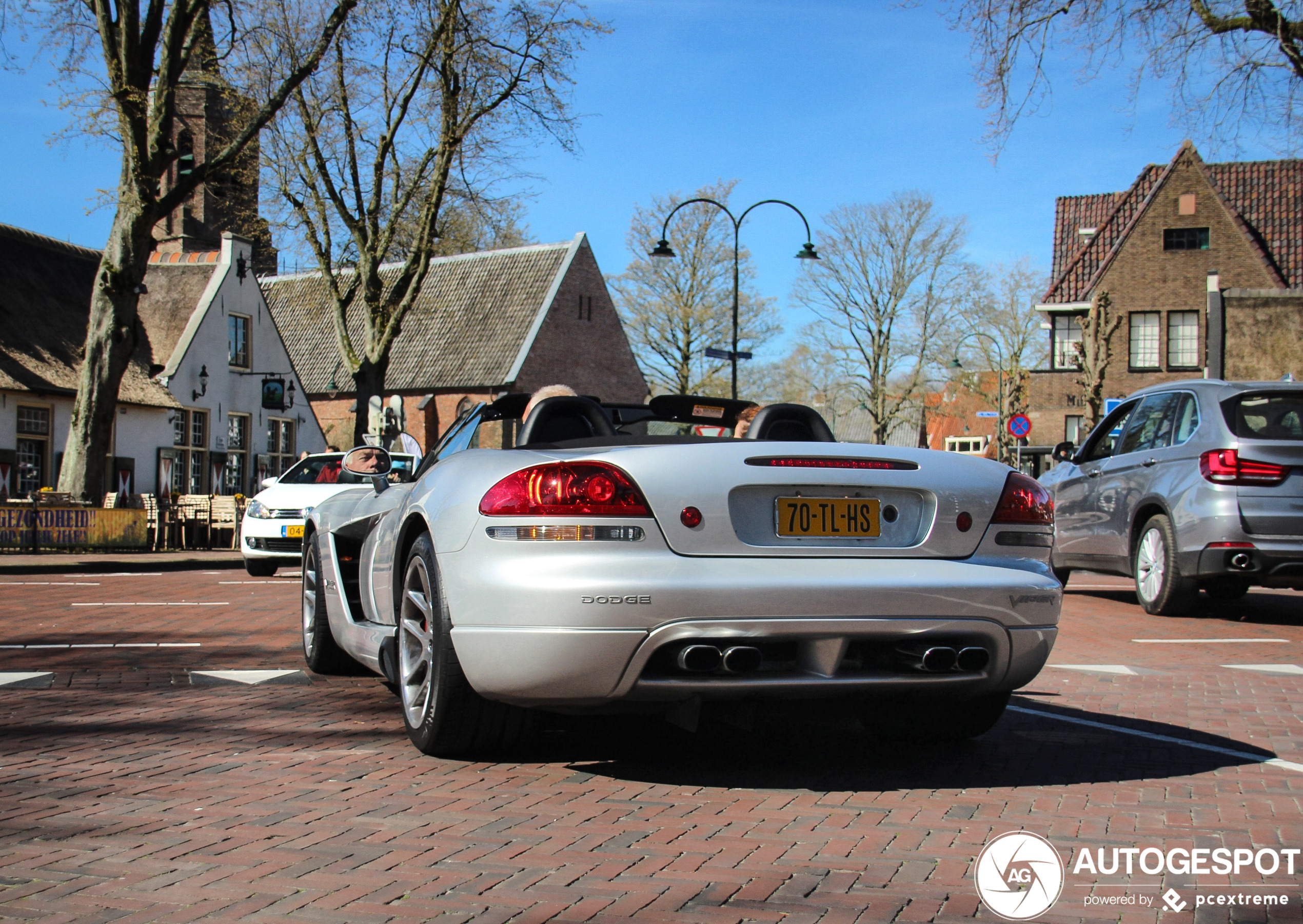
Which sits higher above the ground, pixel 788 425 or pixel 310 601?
pixel 788 425

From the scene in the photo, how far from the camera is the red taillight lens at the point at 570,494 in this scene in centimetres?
412

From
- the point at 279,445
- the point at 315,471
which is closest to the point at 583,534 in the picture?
the point at 315,471

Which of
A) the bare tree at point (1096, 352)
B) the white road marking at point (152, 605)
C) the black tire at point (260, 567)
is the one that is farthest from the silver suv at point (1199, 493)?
the bare tree at point (1096, 352)

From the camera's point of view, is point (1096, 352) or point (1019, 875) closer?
point (1019, 875)

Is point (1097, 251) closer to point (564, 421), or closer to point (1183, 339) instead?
point (1183, 339)

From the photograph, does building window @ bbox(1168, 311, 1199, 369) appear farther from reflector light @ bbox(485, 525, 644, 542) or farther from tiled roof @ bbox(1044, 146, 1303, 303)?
reflector light @ bbox(485, 525, 644, 542)

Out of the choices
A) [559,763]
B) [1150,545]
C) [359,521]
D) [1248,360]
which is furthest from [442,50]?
[559,763]

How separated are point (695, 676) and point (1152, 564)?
761 cm

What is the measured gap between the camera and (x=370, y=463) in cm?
577

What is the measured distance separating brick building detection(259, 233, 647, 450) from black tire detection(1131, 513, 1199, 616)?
37.9 m

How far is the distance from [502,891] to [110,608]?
364 inches

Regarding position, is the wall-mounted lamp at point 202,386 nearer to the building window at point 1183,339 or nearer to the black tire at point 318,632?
the building window at point 1183,339

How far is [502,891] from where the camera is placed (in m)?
3.16

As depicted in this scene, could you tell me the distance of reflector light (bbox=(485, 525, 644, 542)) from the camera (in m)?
4.09
